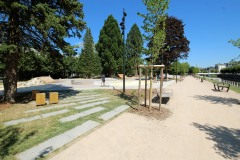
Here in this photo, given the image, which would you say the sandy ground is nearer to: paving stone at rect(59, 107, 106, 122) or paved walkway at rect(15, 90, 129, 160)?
paved walkway at rect(15, 90, 129, 160)

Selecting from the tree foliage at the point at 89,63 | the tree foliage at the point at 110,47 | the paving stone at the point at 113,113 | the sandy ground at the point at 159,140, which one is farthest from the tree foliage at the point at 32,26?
the tree foliage at the point at 89,63

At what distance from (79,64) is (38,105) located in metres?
39.3

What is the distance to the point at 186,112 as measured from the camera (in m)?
11.4

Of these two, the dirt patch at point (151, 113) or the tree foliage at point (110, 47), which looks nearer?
the dirt patch at point (151, 113)

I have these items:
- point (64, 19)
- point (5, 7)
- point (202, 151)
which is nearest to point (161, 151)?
point (202, 151)

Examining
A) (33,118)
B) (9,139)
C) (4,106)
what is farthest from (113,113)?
(4,106)

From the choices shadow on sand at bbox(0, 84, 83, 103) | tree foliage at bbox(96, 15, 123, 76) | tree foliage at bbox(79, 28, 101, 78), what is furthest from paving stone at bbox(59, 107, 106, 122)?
tree foliage at bbox(79, 28, 101, 78)

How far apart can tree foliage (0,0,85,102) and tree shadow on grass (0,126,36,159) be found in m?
4.05

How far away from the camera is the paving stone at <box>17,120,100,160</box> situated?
17.4ft

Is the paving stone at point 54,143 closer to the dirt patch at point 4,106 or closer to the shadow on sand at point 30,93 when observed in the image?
the dirt patch at point 4,106

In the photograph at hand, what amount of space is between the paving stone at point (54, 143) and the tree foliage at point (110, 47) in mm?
39139

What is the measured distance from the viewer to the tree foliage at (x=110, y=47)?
153 ft

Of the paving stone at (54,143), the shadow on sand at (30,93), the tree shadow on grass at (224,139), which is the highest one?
the shadow on sand at (30,93)

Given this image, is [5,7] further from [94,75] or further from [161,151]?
[94,75]
